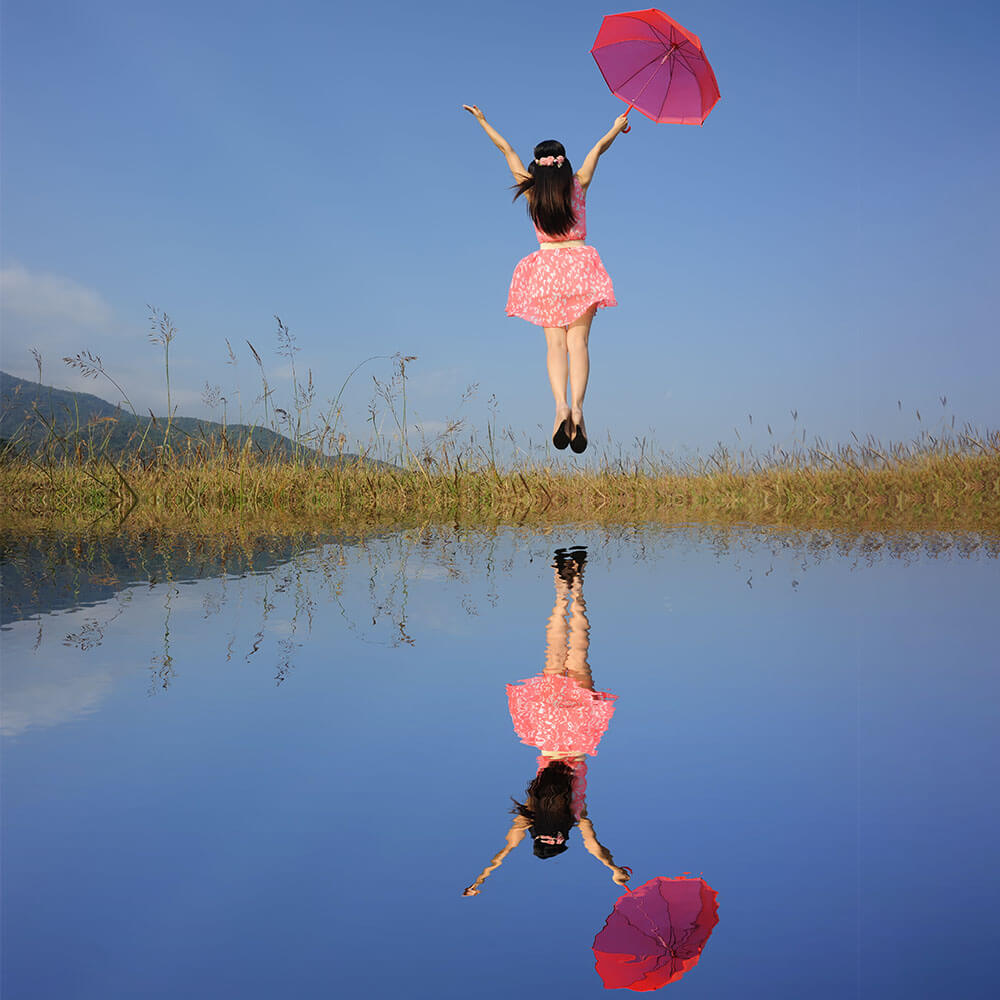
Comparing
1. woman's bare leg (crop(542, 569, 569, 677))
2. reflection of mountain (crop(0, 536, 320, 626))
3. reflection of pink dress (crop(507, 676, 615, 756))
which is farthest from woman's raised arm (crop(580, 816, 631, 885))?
reflection of mountain (crop(0, 536, 320, 626))

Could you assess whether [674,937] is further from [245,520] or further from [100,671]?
[245,520]

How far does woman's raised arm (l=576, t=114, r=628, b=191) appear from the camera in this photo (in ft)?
19.8

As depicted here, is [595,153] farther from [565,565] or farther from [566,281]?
[565,565]

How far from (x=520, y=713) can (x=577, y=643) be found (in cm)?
69

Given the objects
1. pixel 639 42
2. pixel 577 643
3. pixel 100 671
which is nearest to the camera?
pixel 100 671

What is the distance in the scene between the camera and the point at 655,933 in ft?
3.73

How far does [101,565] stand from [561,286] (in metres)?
3.88

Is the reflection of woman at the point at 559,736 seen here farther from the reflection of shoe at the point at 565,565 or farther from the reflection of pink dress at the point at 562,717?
the reflection of shoe at the point at 565,565

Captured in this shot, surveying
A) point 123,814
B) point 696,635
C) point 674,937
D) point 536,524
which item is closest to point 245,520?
point 536,524

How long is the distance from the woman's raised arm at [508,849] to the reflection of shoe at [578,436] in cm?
503

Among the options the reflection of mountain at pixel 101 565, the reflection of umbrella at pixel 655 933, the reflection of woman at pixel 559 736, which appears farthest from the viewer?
the reflection of mountain at pixel 101 565

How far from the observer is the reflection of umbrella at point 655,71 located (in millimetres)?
5695

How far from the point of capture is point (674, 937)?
115 cm

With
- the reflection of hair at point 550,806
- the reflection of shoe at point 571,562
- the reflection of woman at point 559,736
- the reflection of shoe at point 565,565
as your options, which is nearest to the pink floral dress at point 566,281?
the reflection of shoe at point 571,562
